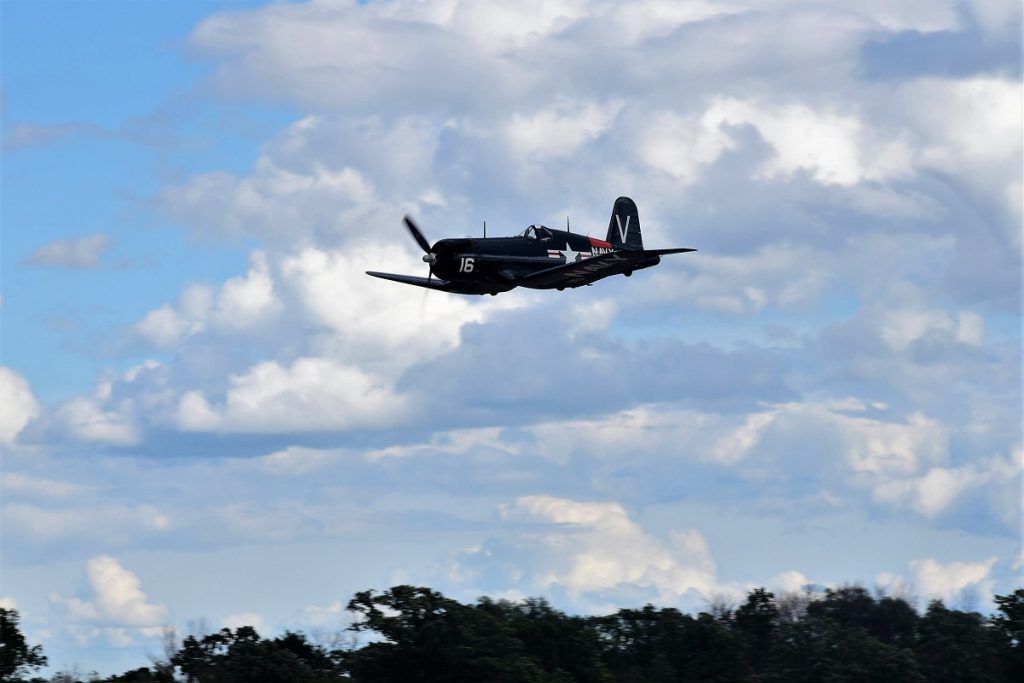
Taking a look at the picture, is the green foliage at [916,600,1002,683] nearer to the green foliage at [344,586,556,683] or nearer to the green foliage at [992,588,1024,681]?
the green foliage at [992,588,1024,681]

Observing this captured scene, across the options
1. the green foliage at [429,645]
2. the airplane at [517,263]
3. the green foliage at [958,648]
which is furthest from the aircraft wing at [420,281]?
the green foliage at [958,648]

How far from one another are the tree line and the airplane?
76.5ft

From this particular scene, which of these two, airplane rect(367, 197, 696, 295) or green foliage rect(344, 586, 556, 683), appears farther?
green foliage rect(344, 586, 556, 683)

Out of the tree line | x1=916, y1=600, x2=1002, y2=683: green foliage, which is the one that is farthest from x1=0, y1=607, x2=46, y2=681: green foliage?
x1=916, y1=600, x2=1002, y2=683: green foliage

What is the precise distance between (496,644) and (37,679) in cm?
2160

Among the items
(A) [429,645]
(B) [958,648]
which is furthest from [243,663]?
(B) [958,648]

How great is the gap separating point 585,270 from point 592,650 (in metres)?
31.7

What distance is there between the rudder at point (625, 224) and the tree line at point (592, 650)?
2167 cm

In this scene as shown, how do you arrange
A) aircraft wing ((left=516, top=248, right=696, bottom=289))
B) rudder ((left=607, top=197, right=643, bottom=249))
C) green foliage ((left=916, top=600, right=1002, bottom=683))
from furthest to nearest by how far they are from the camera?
green foliage ((left=916, top=600, right=1002, bottom=683)) < rudder ((left=607, top=197, right=643, bottom=249)) < aircraft wing ((left=516, top=248, right=696, bottom=289))

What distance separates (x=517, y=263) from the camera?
5469 centimetres

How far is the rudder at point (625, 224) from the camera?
63.2 meters

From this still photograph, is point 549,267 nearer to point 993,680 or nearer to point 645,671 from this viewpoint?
point 645,671

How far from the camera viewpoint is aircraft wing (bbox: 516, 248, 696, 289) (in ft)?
175

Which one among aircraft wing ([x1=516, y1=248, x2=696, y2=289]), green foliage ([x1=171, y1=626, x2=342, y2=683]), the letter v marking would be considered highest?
the letter v marking
